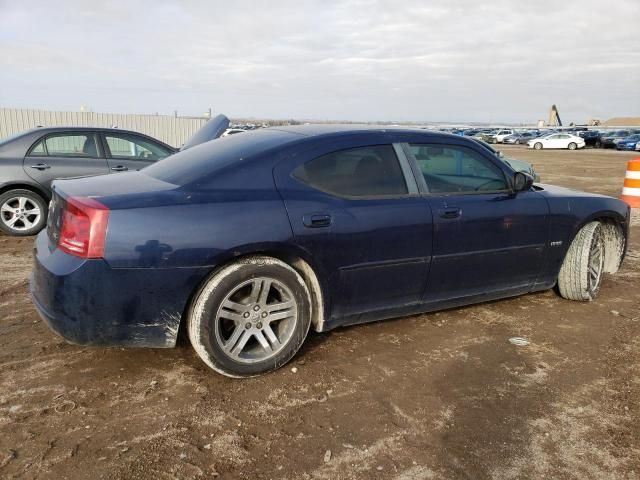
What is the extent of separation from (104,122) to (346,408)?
63.3 ft

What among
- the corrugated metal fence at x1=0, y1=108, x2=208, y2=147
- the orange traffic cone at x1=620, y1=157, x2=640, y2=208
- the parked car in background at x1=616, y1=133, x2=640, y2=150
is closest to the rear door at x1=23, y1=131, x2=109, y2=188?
the orange traffic cone at x1=620, y1=157, x2=640, y2=208

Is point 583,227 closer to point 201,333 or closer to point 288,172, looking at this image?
point 288,172

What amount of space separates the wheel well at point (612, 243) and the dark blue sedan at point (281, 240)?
35.8 inches

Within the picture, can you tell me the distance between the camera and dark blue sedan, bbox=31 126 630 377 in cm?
272

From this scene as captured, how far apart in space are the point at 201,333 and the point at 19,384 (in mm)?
1095

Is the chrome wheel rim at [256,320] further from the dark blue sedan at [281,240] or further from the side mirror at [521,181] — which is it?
the side mirror at [521,181]

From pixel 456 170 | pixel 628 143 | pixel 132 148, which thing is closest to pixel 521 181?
pixel 456 170

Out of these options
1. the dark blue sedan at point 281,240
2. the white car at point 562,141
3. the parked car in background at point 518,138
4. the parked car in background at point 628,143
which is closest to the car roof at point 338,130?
the dark blue sedan at point 281,240

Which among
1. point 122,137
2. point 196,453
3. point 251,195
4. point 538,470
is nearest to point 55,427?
point 196,453

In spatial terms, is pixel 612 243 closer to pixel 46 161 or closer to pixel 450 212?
pixel 450 212

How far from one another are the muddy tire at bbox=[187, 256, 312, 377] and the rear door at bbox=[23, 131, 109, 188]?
4706 mm

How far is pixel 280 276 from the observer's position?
3.02m

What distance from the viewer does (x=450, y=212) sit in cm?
357

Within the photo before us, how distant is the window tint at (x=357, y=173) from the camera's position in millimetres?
3232
